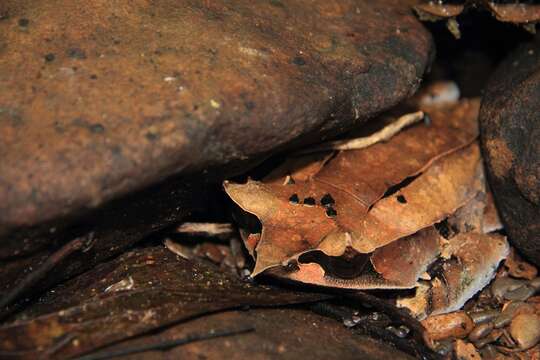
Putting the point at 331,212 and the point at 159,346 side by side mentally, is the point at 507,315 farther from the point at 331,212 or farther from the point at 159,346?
the point at 159,346

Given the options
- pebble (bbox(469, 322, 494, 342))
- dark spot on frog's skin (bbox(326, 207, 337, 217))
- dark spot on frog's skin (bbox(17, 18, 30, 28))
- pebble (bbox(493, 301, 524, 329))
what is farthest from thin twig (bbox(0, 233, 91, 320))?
pebble (bbox(493, 301, 524, 329))

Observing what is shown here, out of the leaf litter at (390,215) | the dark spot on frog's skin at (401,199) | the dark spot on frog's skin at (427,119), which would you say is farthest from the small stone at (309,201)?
the dark spot on frog's skin at (427,119)

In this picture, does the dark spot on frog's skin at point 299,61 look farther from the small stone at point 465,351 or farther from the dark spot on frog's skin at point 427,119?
the small stone at point 465,351

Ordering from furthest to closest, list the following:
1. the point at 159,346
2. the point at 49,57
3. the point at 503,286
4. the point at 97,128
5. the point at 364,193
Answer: the point at 503,286
the point at 364,193
the point at 49,57
the point at 159,346
the point at 97,128

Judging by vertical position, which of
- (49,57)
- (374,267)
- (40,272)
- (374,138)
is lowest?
(40,272)

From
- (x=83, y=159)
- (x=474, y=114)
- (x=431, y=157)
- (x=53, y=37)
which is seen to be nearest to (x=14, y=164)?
(x=83, y=159)

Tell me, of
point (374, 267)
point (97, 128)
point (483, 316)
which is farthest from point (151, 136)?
point (483, 316)

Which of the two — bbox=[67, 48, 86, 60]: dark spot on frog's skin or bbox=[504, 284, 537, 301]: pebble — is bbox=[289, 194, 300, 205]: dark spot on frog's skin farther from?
bbox=[504, 284, 537, 301]: pebble
